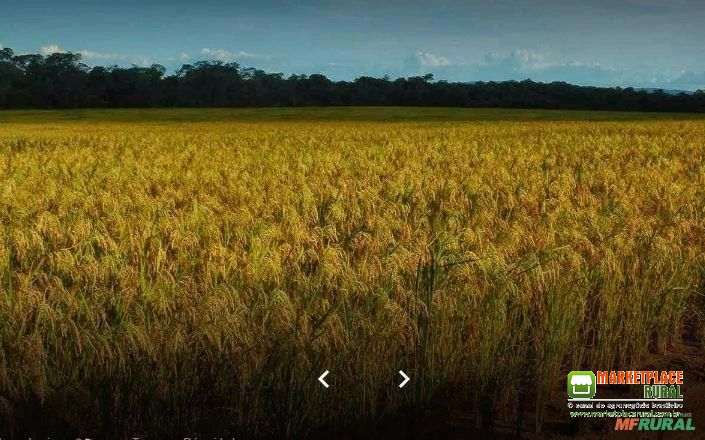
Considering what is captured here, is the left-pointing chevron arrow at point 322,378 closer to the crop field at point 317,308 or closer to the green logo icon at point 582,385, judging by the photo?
the crop field at point 317,308

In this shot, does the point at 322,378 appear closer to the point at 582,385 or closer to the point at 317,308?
the point at 317,308

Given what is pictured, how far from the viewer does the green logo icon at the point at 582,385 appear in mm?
3385

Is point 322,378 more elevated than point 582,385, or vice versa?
point 322,378

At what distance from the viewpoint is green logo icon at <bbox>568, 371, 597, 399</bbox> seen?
338cm

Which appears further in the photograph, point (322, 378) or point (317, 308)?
point (317, 308)

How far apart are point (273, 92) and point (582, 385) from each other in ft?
263

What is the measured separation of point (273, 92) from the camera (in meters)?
81.8

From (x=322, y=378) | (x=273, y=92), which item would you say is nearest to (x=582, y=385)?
(x=322, y=378)

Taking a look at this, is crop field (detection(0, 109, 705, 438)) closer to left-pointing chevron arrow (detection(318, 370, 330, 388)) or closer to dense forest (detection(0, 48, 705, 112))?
left-pointing chevron arrow (detection(318, 370, 330, 388))

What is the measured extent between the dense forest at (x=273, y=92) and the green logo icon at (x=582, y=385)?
236 feet

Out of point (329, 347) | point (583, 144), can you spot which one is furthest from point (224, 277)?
point (583, 144)

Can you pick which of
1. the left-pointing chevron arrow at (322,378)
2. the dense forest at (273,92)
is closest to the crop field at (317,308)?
the left-pointing chevron arrow at (322,378)

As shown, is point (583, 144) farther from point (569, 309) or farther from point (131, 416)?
point (131, 416)

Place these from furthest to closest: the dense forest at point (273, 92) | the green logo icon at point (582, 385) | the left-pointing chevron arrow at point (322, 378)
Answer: the dense forest at point (273, 92)
the green logo icon at point (582, 385)
the left-pointing chevron arrow at point (322, 378)
